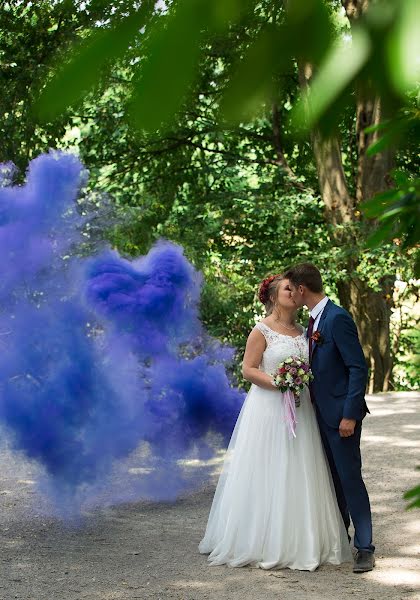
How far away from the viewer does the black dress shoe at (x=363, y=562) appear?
513 cm

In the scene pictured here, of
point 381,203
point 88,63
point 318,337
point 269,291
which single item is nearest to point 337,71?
point 88,63

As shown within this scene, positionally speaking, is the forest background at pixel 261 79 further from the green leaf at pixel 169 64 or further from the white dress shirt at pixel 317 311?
the white dress shirt at pixel 317 311

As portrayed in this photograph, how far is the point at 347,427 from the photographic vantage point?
498 centimetres

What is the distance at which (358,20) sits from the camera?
60cm

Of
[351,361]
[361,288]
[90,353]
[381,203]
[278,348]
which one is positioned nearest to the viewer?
A: [381,203]

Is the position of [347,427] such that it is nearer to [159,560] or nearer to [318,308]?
[318,308]

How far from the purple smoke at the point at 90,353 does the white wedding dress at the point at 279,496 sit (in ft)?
3.68

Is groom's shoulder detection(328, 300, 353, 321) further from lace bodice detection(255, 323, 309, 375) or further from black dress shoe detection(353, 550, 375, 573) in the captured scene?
black dress shoe detection(353, 550, 375, 573)

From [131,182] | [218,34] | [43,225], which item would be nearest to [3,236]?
[43,225]

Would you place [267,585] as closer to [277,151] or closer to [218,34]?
[218,34]

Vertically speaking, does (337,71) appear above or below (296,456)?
above

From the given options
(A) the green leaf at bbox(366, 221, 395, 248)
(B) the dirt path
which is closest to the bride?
(B) the dirt path

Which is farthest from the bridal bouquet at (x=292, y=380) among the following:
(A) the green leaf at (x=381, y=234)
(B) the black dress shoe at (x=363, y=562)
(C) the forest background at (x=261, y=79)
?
(A) the green leaf at (x=381, y=234)

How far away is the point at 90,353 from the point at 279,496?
1560mm
